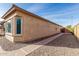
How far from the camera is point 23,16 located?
8.92 m

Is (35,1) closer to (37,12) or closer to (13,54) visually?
(37,12)

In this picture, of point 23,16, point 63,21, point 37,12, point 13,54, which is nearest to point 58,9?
point 63,21

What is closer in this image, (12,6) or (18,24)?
(12,6)

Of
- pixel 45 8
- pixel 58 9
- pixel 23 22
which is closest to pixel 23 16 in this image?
pixel 23 22

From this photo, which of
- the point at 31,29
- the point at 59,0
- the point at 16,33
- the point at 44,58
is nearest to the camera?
the point at 44,58

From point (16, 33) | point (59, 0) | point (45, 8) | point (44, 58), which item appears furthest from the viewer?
point (16, 33)

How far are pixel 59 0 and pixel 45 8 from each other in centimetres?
106

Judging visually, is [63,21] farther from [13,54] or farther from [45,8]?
[13,54]

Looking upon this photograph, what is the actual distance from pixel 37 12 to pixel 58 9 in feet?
4.15

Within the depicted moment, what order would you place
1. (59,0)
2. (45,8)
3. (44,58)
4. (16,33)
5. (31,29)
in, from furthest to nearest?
(31,29) → (16,33) → (45,8) → (59,0) → (44,58)

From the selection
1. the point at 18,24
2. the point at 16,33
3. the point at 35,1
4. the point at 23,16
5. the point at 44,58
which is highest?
the point at 35,1

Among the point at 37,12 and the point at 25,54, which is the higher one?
the point at 37,12

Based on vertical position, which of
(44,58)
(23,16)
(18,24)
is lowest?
(44,58)

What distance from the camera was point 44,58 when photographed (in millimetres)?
5918
